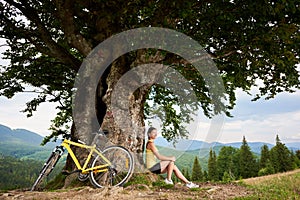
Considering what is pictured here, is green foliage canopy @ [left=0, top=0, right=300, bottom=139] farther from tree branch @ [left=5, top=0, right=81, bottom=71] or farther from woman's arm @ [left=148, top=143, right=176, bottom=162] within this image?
woman's arm @ [left=148, top=143, right=176, bottom=162]

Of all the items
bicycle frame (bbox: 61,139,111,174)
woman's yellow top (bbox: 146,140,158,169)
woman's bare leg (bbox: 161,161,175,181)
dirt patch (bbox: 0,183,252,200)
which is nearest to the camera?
dirt patch (bbox: 0,183,252,200)

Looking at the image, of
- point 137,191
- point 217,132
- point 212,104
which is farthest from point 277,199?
point 212,104

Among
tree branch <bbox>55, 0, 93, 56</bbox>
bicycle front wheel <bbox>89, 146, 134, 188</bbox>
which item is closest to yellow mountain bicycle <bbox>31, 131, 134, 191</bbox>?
bicycle front wheel <bbox>89, 146, 134, 188</bbox>

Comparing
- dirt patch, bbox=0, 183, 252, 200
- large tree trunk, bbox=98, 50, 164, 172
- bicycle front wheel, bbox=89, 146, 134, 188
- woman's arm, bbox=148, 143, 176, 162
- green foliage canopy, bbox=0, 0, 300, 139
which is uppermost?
green foliage canopy, bbox=0, 0, 300, 139

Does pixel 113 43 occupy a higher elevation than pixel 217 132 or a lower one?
higher

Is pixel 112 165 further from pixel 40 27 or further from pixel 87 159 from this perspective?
pixel 40 27

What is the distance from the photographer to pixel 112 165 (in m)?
8.55

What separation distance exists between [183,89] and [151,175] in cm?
773

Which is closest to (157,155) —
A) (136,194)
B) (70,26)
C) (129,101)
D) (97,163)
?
(136,194)

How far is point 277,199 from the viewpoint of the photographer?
6742mm

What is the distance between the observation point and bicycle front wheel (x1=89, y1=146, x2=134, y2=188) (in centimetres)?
830

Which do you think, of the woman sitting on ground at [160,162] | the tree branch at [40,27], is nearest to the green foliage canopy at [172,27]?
the tree branch at [40,27]

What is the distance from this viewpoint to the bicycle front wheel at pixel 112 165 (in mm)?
8297

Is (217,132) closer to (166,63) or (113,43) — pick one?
(166,63)
